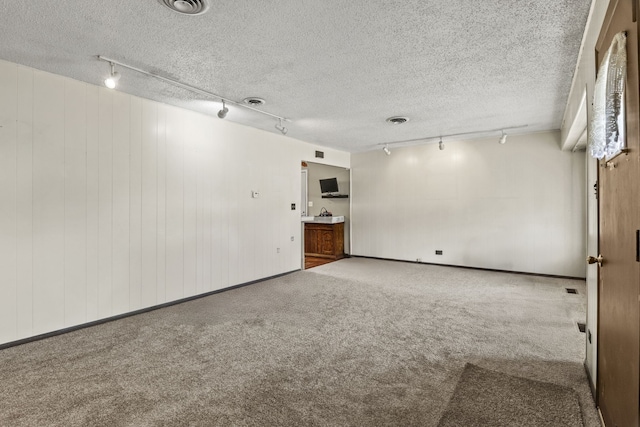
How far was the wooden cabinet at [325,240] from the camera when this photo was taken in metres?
7.75

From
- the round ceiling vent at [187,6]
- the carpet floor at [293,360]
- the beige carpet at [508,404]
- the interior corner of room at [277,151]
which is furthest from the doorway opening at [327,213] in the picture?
the round ceiling vent at [187,6]

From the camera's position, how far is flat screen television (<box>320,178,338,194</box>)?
26.2ft

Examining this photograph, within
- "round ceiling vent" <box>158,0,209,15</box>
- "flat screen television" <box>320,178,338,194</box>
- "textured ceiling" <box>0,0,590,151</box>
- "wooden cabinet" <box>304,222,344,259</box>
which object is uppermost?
"textured ceiling" <box>0,0,590,151</box>

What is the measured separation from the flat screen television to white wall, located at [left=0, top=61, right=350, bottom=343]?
296 centimetres

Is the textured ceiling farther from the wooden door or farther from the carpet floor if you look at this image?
the carpet floor

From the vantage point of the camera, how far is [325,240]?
7871mm

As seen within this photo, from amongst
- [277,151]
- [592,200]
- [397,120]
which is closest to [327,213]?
[277,151]

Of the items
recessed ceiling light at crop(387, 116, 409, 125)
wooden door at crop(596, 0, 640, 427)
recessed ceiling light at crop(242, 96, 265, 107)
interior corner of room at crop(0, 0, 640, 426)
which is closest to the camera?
wooden door at crop(596, 0, 640, 427)

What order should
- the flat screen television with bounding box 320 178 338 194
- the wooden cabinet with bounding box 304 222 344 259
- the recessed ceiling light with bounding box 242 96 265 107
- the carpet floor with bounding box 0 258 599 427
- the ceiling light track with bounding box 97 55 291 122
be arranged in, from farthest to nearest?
the flat screen television with bounding box 320 178 338 194 < the wooden cabinet with bounding box 304 222 344 259 < the recessed ceiling light with bounding box 242 96 265 107 < the ceiling light track with bounding box 97 55 291 122 < the carpet floor with bounding box 0 258 599 427

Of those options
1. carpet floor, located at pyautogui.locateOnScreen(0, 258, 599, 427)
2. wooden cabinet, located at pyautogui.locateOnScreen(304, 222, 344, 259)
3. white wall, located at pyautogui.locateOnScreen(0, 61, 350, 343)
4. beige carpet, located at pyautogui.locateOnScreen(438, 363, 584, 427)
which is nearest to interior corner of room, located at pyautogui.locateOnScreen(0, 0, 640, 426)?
white wall, located at pyautogui.locateOnScreen(0, 61, 350, 343)

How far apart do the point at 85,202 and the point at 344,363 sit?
3.04 m

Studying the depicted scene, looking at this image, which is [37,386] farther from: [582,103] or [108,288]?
[582,103]

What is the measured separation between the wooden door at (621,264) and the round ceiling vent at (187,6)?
2194 millimetres

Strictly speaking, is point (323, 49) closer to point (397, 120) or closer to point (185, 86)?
point (185, 86)
